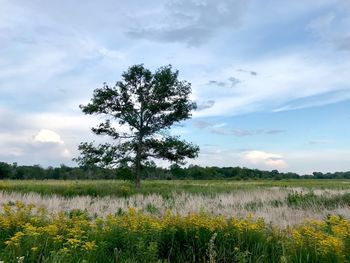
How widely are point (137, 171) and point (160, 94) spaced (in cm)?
613

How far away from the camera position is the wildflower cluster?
5.74m

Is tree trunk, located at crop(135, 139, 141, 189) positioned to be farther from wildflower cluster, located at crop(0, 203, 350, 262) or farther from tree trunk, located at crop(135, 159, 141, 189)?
wildflower cluster, located at crop(0, 203, 350, 262)

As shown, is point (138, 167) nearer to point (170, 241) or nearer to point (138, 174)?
point (138, 174)

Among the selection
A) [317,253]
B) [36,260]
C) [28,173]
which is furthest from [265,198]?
[28,173]

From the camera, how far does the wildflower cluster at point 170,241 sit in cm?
574

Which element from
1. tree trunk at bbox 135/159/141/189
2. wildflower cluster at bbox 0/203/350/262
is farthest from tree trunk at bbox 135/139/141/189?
wildflower cluster at bbox 0/203/350/262

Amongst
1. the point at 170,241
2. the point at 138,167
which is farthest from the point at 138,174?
the point at 170,241

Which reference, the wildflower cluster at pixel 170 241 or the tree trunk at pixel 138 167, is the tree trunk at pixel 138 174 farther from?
the wildflower cluster at pixel 170 241

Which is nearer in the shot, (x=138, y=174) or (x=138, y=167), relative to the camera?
(x=138, y=174)

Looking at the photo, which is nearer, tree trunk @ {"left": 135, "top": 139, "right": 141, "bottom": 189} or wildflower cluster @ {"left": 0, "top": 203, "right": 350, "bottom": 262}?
wildflower cluster @ {"left": 0, "top": 203, "right": 350, "bottom": 262}

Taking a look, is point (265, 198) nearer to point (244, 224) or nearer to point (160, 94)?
point (244, 224)

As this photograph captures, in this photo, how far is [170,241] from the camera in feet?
23.4

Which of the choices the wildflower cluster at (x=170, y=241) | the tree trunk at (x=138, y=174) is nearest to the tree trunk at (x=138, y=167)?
the tree trunk at (x=138, y=174)

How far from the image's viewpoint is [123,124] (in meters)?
32.8
